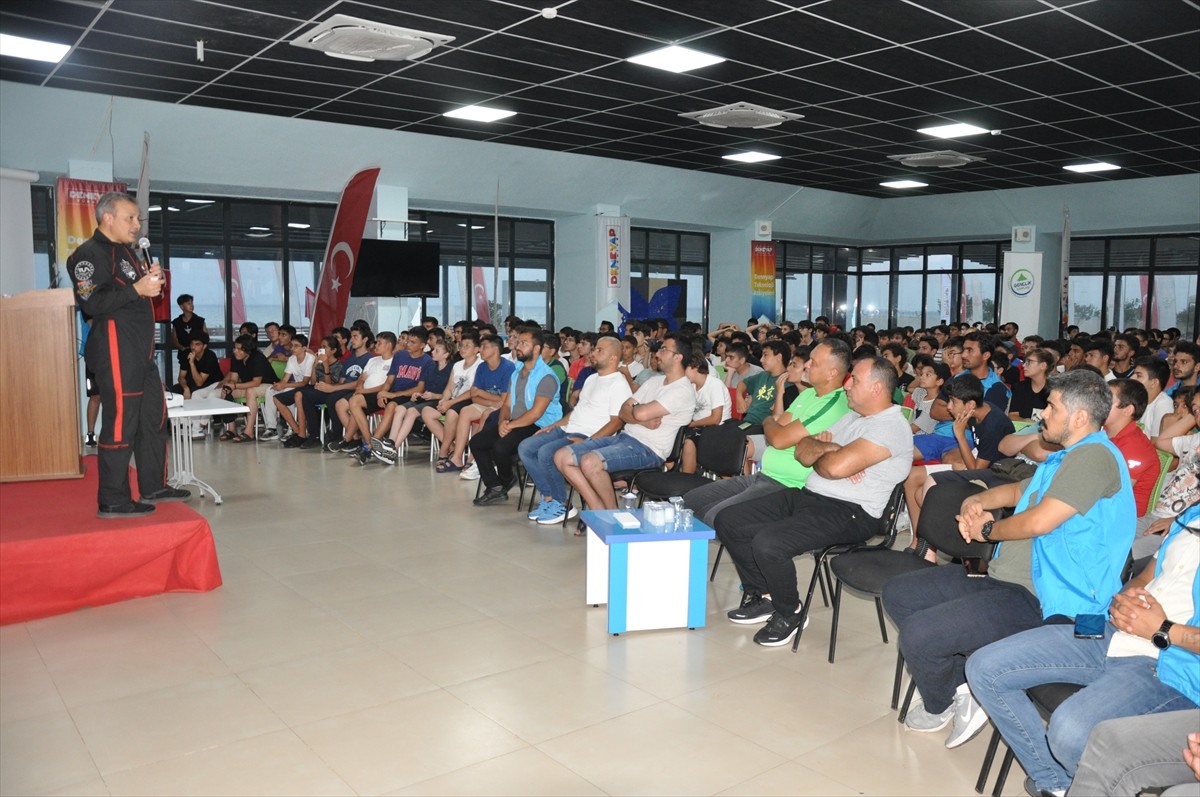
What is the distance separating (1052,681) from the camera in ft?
8.43

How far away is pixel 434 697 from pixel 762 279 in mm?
14125

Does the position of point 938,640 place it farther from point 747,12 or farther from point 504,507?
point 747,12

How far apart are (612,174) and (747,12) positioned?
719 cm

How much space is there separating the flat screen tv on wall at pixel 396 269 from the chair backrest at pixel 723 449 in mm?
6473

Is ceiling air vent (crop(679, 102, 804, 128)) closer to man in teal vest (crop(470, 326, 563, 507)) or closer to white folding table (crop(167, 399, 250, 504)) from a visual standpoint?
man in teal vest (crop(470, 326, 563, 507))

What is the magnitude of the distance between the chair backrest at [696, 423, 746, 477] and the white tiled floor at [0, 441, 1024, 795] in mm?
592

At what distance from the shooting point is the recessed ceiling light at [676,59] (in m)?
7.18

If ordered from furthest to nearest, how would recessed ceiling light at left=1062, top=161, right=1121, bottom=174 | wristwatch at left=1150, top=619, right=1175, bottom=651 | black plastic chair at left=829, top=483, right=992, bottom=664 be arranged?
recessed ceiling light at left=1062, top=161, right=1121, bottom=174 < black plastic chair at left=829, top=483, right=992, bottom=664 < wristwatch at left=1150, top=619, right=1175, bottom=651

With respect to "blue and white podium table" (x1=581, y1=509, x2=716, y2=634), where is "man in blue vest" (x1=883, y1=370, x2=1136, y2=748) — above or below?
above

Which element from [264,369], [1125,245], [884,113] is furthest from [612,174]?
[1125,245]

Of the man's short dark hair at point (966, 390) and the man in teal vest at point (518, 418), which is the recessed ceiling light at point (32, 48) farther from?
the man's short dark hair at point (966, 390)

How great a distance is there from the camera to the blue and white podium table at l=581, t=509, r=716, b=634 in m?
3.99

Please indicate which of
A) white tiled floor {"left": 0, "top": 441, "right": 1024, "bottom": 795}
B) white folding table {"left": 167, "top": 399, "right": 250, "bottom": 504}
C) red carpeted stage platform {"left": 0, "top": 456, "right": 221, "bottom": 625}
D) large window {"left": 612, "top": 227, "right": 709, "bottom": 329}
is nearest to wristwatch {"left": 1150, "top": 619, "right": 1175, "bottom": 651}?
white tiled floor {"left": 0, "top": 441, "right": 1024, "bottom": 795}

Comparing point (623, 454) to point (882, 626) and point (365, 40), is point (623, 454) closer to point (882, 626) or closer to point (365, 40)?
point (882, 626)
